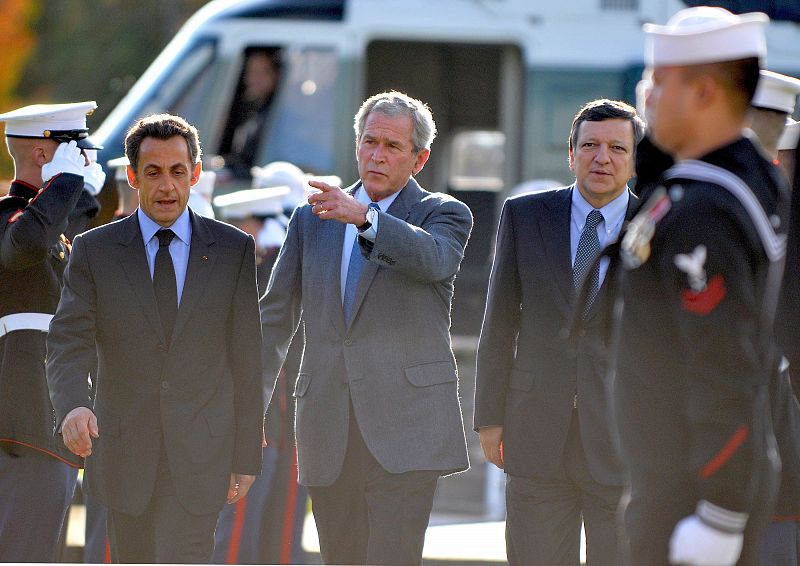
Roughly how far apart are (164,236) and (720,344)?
7.16 feet

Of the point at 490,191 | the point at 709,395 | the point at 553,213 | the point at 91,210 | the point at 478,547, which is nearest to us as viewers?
the point at 709,395

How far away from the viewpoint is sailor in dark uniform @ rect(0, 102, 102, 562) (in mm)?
5164

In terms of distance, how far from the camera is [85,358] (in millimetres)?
4590

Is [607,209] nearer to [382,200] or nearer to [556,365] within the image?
[556,365]

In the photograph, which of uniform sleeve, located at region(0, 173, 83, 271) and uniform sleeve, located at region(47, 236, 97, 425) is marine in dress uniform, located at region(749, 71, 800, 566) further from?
→ uniform sleeve, located at region(0, 173, 83, 271)

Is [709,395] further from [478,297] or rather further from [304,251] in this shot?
[478,297]

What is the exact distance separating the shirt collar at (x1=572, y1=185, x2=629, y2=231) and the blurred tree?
20897 millimetres

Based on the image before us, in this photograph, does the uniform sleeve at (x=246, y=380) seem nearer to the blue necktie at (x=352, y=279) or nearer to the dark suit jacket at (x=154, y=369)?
the dark suit jacket at (x=154, y=369)

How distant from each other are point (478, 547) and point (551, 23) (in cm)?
544

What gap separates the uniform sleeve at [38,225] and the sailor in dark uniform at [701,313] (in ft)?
8.17

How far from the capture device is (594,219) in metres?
4.89

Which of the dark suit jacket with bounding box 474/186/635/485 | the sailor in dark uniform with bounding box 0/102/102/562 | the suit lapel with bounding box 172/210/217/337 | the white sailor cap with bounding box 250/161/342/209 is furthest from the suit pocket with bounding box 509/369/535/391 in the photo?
the white sailor cap with bounding box 250/161/342/209

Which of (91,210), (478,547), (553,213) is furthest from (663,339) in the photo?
(478,547)

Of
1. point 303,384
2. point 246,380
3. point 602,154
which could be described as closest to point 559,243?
point 602,154
